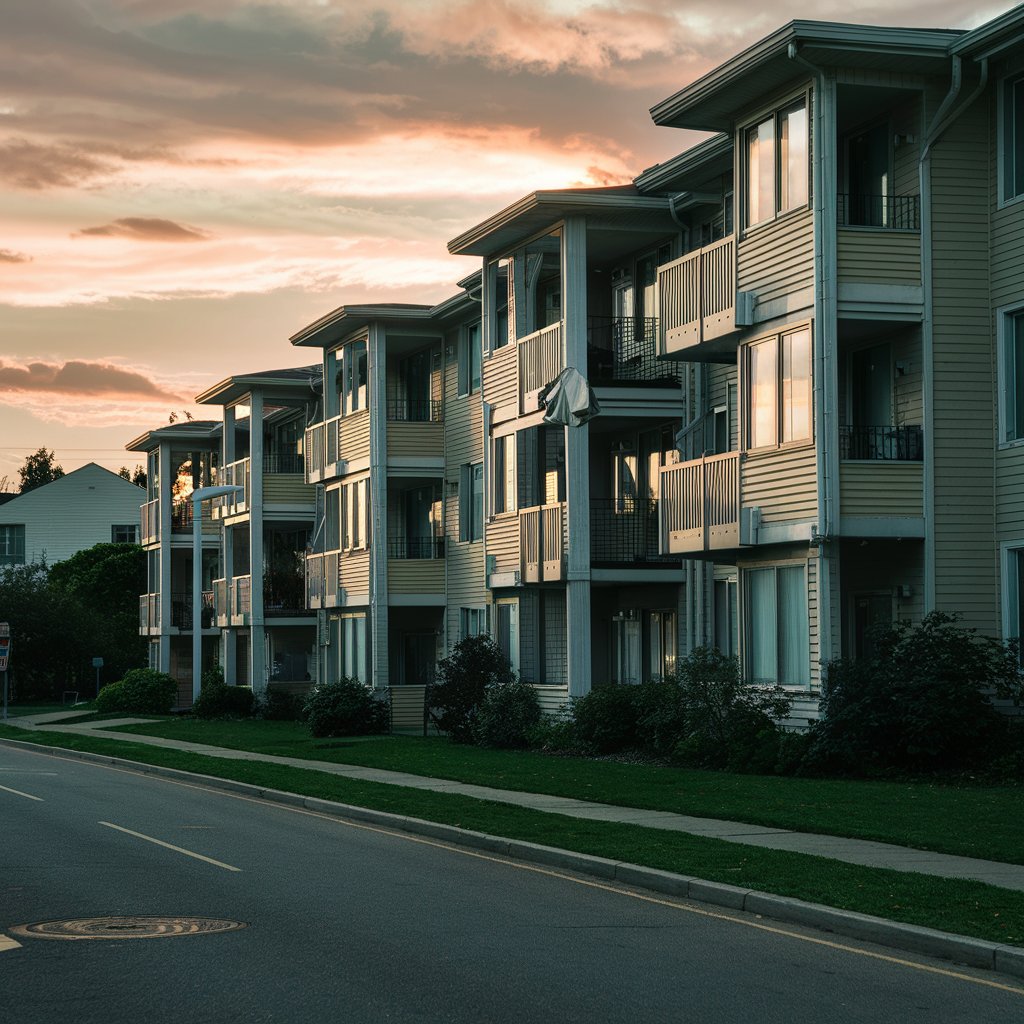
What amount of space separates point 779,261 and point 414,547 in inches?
841

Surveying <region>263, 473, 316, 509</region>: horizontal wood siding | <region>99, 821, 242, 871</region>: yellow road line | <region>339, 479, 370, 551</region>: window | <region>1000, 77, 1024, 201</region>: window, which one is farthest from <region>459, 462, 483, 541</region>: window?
<region>99, 821, 242, 871</region>: yellow road line

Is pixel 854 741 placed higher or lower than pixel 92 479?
lower

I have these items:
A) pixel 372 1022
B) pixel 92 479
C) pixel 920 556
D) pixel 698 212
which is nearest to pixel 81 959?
pixel 372 1022

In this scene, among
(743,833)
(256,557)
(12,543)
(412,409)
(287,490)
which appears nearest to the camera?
(743,833)

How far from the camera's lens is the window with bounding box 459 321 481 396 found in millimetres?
41500

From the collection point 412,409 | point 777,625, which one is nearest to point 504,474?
point 412,409

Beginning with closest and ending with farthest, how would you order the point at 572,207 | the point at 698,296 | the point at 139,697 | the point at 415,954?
1. the point at 415,954
2. the point at 698,296
3. the point at 572,207
4. the point at 139,697

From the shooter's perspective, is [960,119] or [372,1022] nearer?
[372,1022]

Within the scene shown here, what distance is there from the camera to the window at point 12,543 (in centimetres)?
9344

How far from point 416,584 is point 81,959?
108 feet

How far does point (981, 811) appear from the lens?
18.1 meters

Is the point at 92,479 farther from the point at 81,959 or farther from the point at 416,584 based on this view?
the point at 81,959

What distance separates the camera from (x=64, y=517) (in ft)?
310

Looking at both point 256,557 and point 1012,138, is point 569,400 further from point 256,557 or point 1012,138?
point 256,557
